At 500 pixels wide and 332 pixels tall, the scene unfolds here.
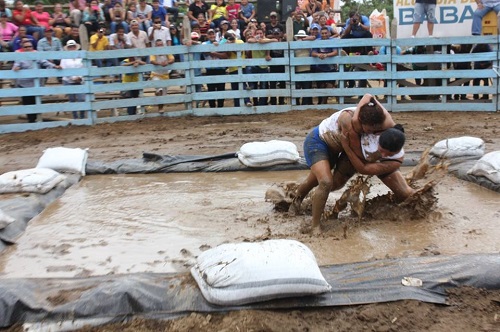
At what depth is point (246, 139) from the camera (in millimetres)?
10156

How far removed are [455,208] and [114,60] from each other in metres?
8.56

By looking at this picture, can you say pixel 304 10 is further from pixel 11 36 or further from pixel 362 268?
pixel 362 268

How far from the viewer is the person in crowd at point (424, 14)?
40.1ft

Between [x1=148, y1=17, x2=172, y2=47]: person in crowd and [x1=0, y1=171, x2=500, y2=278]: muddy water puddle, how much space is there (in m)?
5.99

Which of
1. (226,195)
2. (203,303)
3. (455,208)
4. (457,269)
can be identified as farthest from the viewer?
(226,195)

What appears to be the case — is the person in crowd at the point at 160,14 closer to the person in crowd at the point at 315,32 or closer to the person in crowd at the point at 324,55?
the person in crowd at the point at 315,32

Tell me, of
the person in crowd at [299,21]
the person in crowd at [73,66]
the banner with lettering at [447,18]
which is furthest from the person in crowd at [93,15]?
the banner with lettering at [447,18]

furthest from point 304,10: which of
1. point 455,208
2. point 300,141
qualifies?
point 455,208

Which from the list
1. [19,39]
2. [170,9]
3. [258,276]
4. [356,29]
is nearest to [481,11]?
[356,29]

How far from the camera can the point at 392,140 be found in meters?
4.78

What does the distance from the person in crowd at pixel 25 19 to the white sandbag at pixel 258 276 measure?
10.1 meters

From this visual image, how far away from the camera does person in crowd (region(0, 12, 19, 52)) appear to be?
11852 millimetres

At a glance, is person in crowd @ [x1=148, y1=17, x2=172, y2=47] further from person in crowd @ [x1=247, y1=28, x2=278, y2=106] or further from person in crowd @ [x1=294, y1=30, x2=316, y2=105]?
person in crowd @ [x1=294, y1=30, x2=316, y2=105]

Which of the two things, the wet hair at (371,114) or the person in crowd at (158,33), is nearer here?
the wet hair at (371,114)
